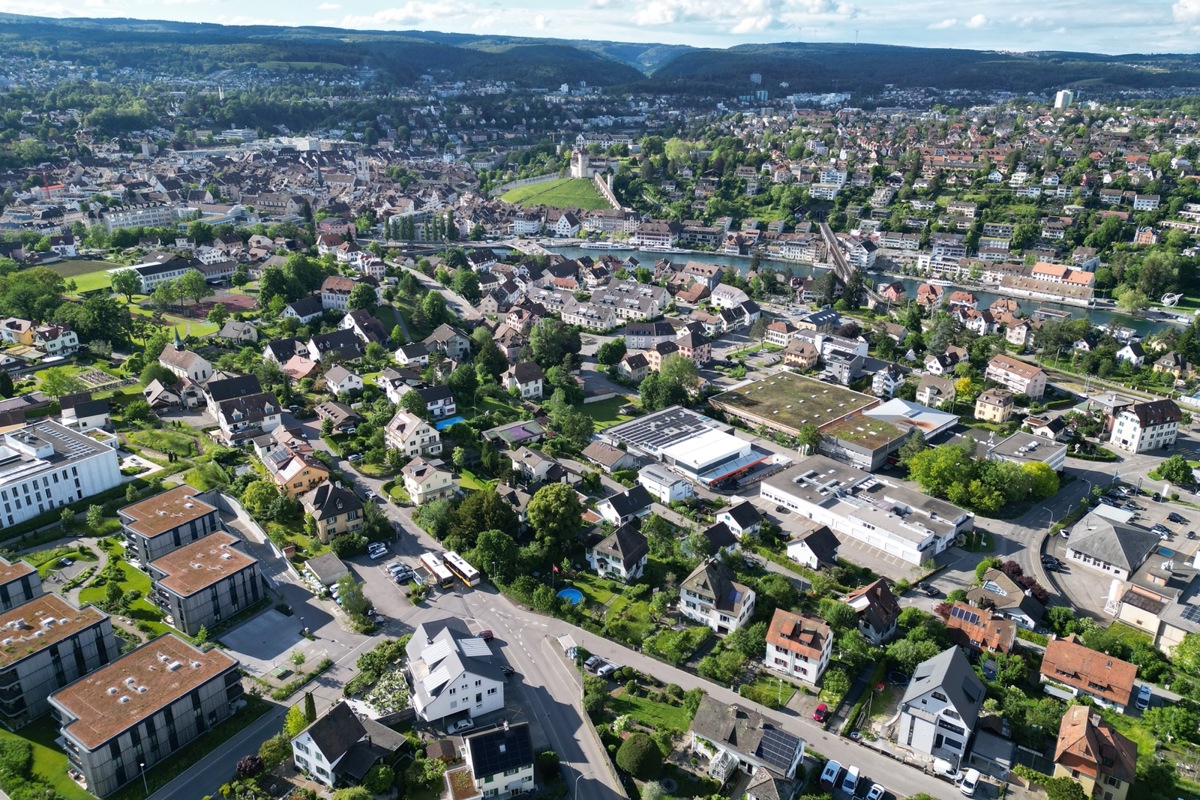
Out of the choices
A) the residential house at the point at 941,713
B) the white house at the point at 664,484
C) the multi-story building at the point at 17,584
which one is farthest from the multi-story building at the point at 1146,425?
the multi-story building at the point at 17,584

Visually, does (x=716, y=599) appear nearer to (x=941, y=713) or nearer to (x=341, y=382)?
(x=941, y=713)

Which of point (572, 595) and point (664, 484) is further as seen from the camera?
point (664, 484)

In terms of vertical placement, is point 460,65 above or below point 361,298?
above

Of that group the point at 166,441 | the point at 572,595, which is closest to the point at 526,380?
the point at 166,441

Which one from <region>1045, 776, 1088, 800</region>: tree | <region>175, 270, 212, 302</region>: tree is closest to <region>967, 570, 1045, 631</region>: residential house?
<region>1045, 776, 1088, 800</region>: tree

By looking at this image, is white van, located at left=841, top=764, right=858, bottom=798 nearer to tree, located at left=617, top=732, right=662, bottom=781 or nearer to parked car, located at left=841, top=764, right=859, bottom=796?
parked car, located at left=841, top=764, right=859, bottom=796

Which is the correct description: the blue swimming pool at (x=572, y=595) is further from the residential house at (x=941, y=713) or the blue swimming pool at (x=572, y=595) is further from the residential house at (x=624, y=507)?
the residential house at (x=941, y=713)
